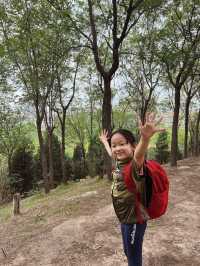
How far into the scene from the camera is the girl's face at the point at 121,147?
3490mm

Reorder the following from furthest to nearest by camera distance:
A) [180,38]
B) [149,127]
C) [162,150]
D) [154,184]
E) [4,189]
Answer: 1. [162,150]
2. [4,189]
3. [180,38]
4. [154,184]
5. [149,127]

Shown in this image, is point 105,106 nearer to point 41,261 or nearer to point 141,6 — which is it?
point 141,6

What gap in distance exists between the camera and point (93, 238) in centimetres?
740

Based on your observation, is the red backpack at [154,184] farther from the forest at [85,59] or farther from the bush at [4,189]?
the bush at [4,189]

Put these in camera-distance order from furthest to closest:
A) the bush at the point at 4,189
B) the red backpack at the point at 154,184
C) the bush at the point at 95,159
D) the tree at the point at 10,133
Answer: the bush at the point at 95,159 → the tree at the point at 10,133 → the bush at the point at 4,189 → the red backpack at the point at 154,184

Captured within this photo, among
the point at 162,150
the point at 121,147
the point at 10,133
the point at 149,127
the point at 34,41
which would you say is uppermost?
the point at 34,41

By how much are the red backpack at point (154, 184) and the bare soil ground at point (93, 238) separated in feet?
9.93

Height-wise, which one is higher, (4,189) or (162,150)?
(162,150)

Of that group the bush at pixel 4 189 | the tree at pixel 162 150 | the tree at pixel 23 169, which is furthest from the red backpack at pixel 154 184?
the tree at pixel 162 150

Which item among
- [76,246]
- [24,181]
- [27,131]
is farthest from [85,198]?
[27,131]

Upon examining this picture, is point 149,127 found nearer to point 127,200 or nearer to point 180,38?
point 127,200

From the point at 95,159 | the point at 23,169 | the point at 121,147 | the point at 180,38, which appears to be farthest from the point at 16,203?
the point at 95,159

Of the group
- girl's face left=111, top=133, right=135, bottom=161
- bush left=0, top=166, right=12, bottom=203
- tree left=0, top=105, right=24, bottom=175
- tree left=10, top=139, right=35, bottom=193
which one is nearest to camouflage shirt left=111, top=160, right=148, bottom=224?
girl's face left=111, top=133, right=135, bottom=161

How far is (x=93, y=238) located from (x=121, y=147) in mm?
4675
